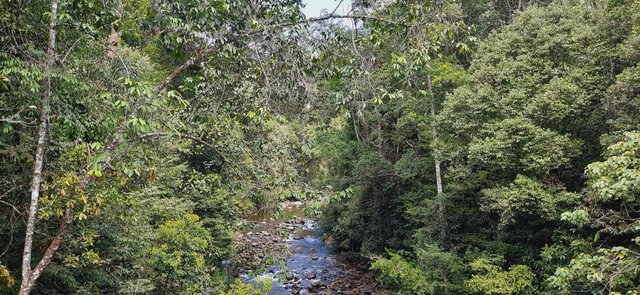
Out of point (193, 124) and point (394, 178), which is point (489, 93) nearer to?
point (394, 178)

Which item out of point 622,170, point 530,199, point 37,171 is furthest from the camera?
point 530,199

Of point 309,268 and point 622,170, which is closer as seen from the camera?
point 622,170

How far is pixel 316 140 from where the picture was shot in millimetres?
12867

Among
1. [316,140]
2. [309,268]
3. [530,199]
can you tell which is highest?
[316,140]

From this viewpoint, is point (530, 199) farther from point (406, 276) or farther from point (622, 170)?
point (406, 276)

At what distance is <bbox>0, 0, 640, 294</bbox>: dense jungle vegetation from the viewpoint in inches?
189

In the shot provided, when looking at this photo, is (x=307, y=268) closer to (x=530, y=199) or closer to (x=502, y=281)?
(x=502, y=281)

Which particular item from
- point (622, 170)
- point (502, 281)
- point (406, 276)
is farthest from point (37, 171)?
point (406, 276)

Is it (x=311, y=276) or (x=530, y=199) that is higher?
(x=530, y=199)

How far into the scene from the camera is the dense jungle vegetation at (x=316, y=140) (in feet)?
15.7

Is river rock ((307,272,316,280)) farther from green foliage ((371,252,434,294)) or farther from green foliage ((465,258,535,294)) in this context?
green foliage ((465,258,535,294))

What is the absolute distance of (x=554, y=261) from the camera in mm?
11734

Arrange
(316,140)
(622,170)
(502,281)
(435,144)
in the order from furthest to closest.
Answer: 1. (435,144)
2. (316,140)
3. (502,281)
4. (622,170)

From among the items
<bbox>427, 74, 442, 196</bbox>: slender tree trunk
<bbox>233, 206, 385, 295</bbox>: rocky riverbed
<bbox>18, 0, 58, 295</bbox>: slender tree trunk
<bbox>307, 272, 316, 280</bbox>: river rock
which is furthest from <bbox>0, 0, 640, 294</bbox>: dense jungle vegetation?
<bbox>307, 272, 316, 280</bbox>: river rock
